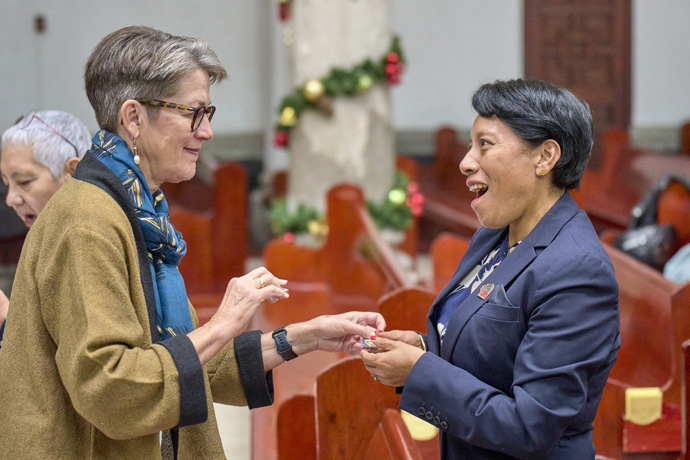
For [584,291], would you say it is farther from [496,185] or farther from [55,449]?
[55,449]

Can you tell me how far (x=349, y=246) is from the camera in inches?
191

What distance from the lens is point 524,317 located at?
161cm

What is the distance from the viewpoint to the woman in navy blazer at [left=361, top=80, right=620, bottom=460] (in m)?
1.54

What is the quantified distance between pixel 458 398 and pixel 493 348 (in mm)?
120

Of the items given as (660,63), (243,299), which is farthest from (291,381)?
(660,63)

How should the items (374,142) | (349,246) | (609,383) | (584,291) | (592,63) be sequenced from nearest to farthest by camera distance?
1. (584,291)
2. (609,383)
3. (349,246)
4. (374,142)
5. (592,63)

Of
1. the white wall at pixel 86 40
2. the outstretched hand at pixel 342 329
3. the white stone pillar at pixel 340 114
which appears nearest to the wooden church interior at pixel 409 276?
the outstretched hand at pixel 342 329

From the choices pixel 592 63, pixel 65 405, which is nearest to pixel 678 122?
pixel 592 63

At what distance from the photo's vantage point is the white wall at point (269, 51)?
28.9ft

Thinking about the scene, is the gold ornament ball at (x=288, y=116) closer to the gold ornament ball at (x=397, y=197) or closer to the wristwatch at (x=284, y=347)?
the gold ornament ball at (x=397, y=197)

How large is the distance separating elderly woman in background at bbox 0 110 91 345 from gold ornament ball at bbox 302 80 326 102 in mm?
3265

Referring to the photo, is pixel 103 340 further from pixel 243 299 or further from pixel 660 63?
pixel 660 63

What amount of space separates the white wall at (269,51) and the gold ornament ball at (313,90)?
3.34 meters

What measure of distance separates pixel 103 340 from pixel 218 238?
4.52 meters
